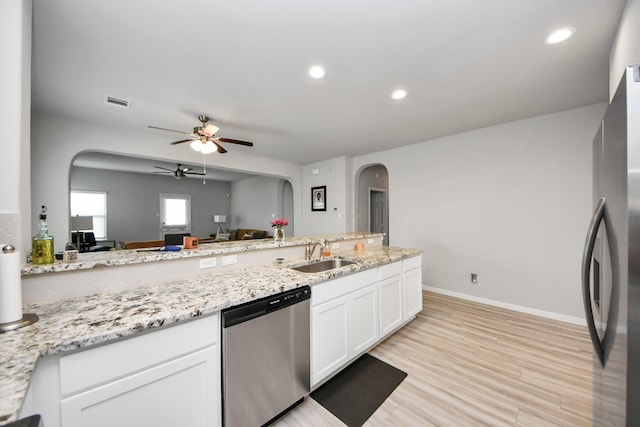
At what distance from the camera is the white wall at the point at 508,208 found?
2988 millimetres

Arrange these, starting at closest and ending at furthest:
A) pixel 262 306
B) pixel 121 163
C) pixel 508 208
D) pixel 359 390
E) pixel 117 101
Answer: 1. pixel 262 306
2. pixel 359 390
3. pixel 117 101
4. pixel 508 208
5. pixel 121 163

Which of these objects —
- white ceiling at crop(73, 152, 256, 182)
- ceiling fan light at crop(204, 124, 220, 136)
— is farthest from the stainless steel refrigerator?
white ceiling at crop(73, 152, 256, 182)

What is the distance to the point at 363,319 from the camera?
2.21 meters

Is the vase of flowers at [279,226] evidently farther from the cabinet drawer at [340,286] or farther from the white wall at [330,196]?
the white wall at [330,196]

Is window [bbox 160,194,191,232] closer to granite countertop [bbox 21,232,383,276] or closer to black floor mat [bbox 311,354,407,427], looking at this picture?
granite countertop [bbox 21,232,383,276]

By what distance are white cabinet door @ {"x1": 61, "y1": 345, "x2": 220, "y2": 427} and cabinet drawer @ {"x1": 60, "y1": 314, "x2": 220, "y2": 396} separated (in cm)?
3

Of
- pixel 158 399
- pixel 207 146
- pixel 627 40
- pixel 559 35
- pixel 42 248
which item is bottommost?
pixel 158 399

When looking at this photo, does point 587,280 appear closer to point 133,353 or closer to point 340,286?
point 340,286

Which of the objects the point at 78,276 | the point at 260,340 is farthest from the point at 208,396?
the point at 78,276

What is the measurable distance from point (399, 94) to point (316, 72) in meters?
0.98

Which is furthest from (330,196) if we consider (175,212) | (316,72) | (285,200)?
(175,212)

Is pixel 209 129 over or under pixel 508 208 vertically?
over

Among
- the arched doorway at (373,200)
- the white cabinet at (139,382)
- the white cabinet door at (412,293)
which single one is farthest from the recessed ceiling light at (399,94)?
the arched doorway at (373,200)

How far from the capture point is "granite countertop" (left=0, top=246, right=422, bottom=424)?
0.78 meters
